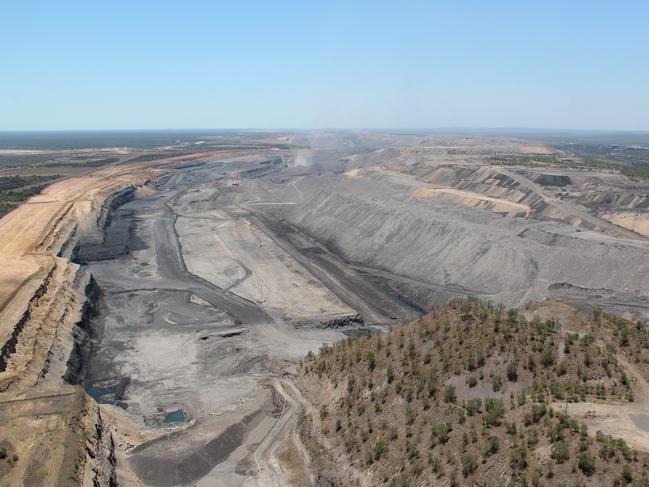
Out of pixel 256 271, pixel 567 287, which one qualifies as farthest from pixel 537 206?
pixel 256 271

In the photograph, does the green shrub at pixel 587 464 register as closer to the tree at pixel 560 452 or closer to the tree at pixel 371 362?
the tree at pixel 560 452

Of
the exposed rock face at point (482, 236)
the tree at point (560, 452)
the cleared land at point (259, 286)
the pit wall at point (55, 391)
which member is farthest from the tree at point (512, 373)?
the exposed rock face at point (482, 236)

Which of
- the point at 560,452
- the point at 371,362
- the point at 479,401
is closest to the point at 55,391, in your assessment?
the point at 371,362

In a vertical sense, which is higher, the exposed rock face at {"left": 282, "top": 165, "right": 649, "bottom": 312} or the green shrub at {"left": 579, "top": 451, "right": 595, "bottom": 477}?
the green shrub at {"left": 579, "top": 451, "right": 595, "bottom": 477}

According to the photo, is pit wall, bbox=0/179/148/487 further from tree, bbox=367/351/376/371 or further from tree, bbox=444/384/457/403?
tree, bbox=444/384/457/403

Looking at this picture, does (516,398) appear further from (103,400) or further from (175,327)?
(175,327)

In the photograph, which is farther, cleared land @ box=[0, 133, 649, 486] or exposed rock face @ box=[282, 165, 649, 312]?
exposed rock face @ box=[282, 165, 649, 312]

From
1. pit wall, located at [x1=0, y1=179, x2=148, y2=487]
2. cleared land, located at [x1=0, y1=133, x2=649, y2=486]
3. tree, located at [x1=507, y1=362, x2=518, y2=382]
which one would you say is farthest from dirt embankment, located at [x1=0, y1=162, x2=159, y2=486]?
tree, located at [x1=507, y1=362, x2=518, y2=382]
